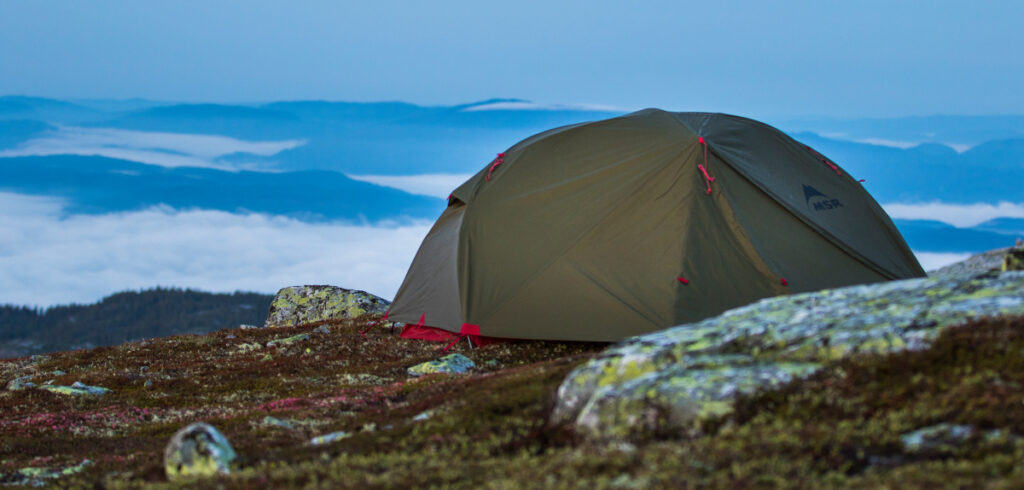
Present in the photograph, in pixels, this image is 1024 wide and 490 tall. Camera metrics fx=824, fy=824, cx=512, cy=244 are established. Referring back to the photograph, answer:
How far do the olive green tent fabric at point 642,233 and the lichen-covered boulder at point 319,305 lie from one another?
1127cm

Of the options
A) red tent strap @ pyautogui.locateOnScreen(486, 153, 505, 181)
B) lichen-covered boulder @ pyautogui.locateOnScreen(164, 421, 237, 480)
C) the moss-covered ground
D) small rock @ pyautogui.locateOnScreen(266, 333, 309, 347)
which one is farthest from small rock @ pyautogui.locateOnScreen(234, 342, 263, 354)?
lichen-covered boulder @ pyautogui.locateOnScreen(164, 421, 237, 480)

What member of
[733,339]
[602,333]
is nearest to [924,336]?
[733,339]

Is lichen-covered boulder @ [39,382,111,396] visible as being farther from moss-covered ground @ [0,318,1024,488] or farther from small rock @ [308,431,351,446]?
small rock @ [308,431,351,446]

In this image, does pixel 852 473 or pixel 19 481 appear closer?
pixel 852 473

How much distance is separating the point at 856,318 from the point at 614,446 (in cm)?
354

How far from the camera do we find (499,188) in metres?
20.5

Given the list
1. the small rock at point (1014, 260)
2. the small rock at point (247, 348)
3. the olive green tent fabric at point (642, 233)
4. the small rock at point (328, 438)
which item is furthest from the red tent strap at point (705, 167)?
the small rock at point (247, 348)

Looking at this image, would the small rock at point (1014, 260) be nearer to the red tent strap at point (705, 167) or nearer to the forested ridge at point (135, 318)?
the red tent strap at point (705, 167)

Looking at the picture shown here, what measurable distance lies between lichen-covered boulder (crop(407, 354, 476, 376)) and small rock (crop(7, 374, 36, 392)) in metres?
9.38

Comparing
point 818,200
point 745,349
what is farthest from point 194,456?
point 818,200

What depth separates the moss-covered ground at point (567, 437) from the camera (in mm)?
7035

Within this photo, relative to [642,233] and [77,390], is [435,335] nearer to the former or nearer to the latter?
[642,233]

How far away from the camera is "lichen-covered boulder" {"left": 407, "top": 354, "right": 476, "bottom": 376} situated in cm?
1784

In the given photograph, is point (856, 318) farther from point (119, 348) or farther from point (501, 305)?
point (119, 348)
